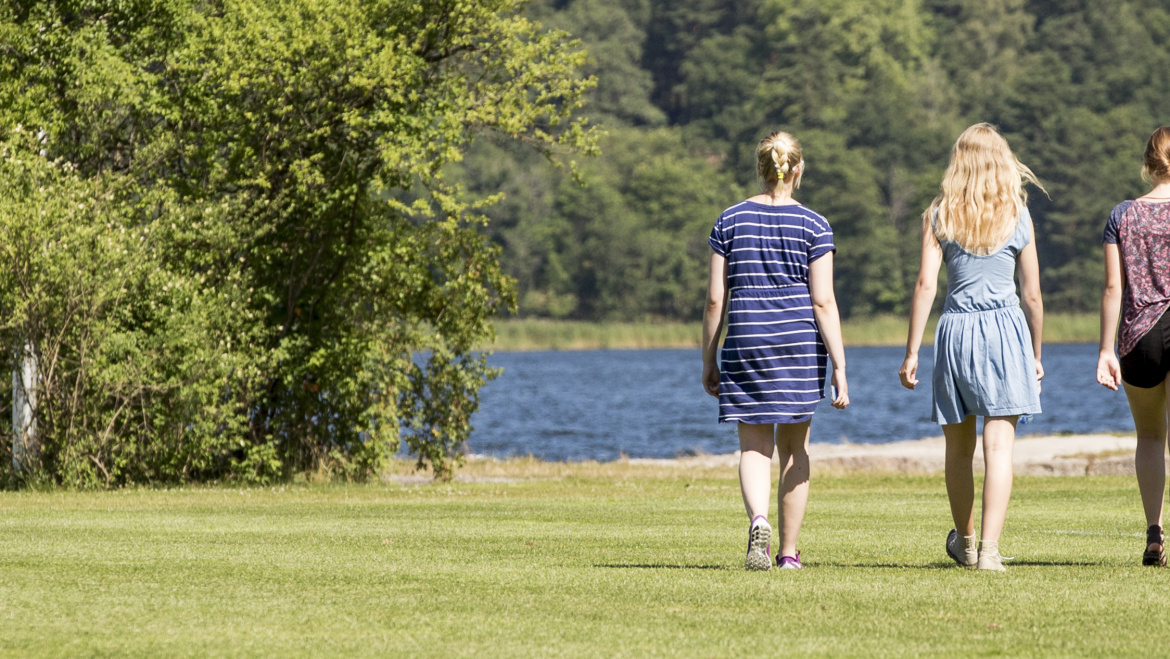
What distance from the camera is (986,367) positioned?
7.47m

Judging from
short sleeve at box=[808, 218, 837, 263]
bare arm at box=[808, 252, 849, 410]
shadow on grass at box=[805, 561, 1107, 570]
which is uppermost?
short sleeve at box=[808, 218, 837, 263]

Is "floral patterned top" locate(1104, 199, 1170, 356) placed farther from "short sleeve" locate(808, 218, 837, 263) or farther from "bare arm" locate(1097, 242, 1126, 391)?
"short sleeve" locate(808, 218, 837, 263)

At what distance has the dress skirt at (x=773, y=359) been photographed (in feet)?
24.6

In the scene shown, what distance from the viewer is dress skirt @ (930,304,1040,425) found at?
7.46 metres

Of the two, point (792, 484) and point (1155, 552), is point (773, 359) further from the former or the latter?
point (1155, 552)

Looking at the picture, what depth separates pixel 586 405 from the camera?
2373 inches

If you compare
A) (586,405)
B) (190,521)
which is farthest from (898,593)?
(586,405)

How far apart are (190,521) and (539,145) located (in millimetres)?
8323

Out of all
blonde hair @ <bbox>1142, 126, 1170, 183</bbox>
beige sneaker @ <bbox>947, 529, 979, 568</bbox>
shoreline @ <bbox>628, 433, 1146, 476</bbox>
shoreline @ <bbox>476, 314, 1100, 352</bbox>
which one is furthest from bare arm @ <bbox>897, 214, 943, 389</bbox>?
shoreline @ <bbox>476, 314, 1100, 352</bbox>

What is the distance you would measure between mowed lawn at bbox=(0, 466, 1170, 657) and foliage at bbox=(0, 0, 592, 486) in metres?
4.02

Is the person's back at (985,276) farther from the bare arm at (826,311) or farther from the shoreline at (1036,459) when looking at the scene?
the shoreline at (1036,459)

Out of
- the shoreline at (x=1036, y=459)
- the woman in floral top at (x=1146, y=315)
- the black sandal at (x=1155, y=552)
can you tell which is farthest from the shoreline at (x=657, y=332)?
the black sandal at (x=1155, y=552)

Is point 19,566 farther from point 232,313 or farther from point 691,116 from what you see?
point 691,116

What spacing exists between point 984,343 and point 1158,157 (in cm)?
147
